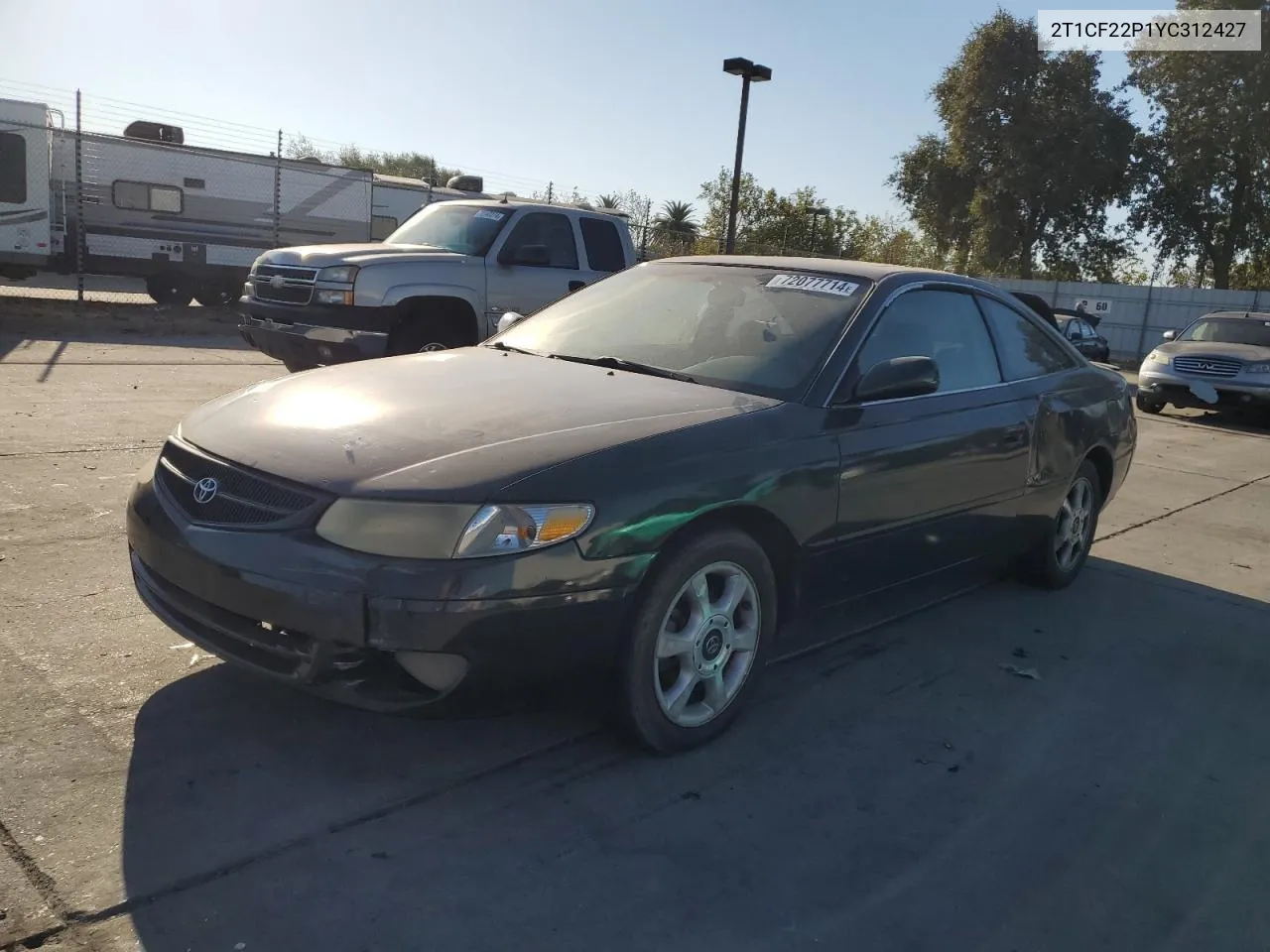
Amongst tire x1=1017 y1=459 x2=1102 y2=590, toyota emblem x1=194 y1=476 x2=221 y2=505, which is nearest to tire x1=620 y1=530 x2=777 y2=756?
toyota emblem x1=194 y1=476 x2=221 y2=505

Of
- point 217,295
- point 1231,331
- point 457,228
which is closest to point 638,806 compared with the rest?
point 457,228

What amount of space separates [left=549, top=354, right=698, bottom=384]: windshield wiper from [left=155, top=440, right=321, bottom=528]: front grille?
1.50 metres

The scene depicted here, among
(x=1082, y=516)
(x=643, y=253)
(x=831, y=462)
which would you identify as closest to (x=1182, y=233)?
(x=643, y=253)

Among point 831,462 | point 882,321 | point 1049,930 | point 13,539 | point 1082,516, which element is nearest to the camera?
point 1049,930

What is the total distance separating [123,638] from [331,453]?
141 centimetres

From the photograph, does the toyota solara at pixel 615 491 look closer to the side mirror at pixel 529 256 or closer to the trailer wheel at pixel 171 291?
the side mirror at pixel 529 256

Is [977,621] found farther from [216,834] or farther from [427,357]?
[216,834]

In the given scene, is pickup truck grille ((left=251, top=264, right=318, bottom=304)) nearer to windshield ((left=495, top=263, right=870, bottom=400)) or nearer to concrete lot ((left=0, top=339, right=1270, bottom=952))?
concrete lot ((left=0, top=339, right=1270, bottom=952))

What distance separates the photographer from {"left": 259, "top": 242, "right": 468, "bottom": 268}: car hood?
9.15 metres

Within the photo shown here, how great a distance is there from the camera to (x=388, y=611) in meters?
2.74

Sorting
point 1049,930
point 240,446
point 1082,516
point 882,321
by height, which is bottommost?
point 1049,930

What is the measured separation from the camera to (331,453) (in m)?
3.05

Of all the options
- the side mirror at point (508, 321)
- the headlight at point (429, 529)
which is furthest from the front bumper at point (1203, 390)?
the headlight at point (429, 529)

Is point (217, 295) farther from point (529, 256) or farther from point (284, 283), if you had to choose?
point (529, 256)
